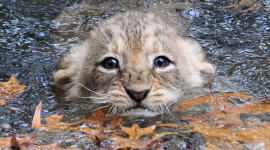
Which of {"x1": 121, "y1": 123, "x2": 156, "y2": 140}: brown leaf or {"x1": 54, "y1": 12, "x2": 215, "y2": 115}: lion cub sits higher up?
{"x1": 54, "y1": 12, "x2": 215, "y2": 115}: lion cub

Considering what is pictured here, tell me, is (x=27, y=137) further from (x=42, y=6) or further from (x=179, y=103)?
(x=42, y=6)

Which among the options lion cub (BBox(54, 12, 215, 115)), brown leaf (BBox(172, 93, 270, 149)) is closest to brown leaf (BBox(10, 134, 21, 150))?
lion cub (BBox(54, 12, 215, 115))

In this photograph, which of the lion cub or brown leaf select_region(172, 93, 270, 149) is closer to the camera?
brown leaf select_region(172, 93, 270, 149)

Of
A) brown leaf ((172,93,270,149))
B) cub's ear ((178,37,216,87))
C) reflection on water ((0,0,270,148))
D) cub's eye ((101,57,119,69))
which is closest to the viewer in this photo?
brown leaf ((172,93,270,149))

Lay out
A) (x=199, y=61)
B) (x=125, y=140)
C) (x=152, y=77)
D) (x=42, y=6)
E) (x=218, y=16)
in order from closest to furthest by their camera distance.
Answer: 1. (x=125, y=140)
2. (x=152, y=77)
3. (x=199, y=61)
4. (x=218, y=16)
5. (x=42, y=6)

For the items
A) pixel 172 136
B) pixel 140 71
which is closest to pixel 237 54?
pixel 140 71

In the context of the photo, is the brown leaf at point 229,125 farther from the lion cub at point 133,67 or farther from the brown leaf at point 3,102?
the brown leaf at point 3,102

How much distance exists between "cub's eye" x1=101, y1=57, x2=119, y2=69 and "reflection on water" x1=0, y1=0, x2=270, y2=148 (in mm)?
644

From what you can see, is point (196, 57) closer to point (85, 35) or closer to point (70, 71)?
point (70, 71)

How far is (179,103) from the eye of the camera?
4.79m

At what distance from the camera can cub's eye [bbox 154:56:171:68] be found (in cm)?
492

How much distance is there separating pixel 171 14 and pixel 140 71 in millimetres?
5016

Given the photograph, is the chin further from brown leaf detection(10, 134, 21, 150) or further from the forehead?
brown leaf detection(10, 134, 21, 150)

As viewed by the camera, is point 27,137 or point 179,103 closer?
point 27,137
